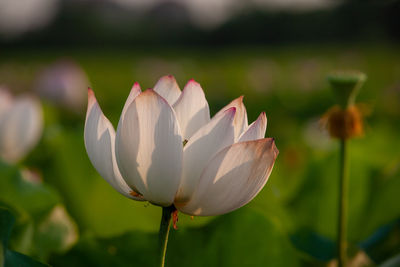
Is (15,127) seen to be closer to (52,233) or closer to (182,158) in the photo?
(52,233)

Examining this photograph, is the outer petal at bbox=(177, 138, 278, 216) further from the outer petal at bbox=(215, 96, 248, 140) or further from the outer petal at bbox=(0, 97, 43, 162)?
the outer petal at bbox=(0, 97, 43, 162)

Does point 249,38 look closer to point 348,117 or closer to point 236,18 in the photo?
point 236,18

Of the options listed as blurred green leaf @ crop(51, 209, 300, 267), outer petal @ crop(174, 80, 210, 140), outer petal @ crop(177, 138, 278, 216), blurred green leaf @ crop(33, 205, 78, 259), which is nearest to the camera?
outer petal @ crop(177, 138, 278, 216)

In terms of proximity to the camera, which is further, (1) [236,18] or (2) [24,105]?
(1) [236,18]

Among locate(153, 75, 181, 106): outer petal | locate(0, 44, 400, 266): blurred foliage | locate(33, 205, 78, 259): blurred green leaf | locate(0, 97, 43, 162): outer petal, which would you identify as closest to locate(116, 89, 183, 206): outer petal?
locate(153, 75, 181, 106): outer petal

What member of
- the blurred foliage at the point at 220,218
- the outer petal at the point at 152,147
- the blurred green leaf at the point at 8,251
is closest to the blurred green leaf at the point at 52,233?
the blurred foliage at the point at 220,218

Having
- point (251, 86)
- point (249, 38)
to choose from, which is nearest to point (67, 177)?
point (251, 86)
